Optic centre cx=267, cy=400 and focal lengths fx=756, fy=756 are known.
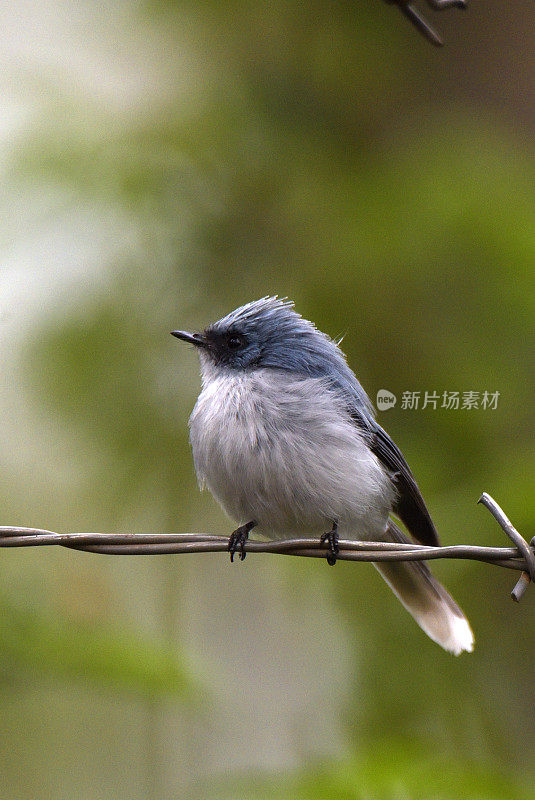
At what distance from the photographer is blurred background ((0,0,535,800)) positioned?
352cm

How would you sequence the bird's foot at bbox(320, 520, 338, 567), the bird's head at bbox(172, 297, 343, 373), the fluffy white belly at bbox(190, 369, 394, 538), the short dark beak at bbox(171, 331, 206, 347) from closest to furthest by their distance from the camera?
the bird's foot at bbox(320, 520, 338, 567)
the fluffy white belly at bbox(190, 369, 394, 538)
the bird's head at bbox(172, 297, 343, 373)
the short dark beak at bbox(171, 331, 206, 347)

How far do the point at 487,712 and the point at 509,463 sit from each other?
127cm

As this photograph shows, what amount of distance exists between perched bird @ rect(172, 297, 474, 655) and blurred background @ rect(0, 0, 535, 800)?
1.70 feet

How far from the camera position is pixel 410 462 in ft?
12.0

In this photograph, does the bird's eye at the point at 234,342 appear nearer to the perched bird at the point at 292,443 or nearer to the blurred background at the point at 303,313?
the perched bird at the point at 292,443

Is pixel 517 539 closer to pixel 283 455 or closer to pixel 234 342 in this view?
pixel 283 455

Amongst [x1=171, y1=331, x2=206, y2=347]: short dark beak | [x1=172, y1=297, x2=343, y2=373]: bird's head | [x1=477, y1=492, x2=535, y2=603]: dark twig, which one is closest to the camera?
[x1=477, y1=492, x2=535, y2=603]: dark twig

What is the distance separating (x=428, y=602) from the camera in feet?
10.1

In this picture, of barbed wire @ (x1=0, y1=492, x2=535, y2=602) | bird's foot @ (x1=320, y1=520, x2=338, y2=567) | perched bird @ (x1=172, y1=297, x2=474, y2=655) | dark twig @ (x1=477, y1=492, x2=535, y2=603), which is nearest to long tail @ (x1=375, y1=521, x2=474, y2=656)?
perched bird @ (x1=172, y1=297, x2=474, y2=655)

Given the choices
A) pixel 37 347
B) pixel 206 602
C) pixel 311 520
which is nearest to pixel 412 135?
pixel 37 347

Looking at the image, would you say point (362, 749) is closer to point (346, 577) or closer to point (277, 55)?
point (346, 577)

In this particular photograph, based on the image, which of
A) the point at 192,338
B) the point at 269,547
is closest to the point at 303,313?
the point at 192,338

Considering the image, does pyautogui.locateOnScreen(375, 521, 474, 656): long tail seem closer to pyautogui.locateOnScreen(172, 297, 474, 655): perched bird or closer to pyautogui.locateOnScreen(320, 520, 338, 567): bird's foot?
pyautogui.locateOnScreen(172, 297, 474, 655): perched bird

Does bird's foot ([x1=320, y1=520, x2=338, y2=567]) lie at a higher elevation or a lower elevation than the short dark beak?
lower
